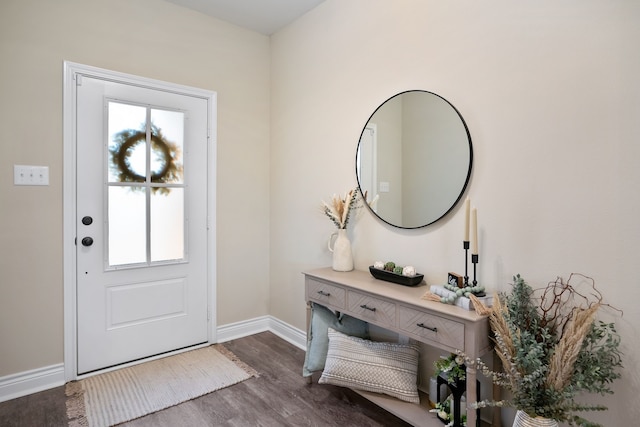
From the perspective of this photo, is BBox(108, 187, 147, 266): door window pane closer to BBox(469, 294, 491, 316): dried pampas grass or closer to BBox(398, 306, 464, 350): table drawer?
BBox(398, 306, 464, 350): table drawer

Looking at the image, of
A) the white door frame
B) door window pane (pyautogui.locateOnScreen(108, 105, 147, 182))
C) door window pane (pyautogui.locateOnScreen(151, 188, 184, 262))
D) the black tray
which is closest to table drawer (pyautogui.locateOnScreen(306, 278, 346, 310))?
the black tray

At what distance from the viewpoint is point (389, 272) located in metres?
2.04

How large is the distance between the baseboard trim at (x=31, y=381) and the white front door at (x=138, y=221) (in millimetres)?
130

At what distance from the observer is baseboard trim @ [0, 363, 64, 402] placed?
7.15 ft

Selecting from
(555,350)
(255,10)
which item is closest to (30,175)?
(255,10)

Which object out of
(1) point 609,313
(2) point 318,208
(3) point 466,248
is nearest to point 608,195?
(1) point 609,313

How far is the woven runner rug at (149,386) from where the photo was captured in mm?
2023

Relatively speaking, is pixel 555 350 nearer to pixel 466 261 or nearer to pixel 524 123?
pixel 466 261

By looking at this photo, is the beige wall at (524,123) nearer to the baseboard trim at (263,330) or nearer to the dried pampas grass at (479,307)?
the dried pampas grass at (479,307)

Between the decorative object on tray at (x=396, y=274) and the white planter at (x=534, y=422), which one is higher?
the decorative object on tray at (x=396, y=274)

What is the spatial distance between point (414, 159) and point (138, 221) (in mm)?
1969

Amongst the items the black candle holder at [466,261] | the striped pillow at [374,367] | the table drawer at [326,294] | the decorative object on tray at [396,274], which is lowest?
Answer: the striped pillow at [374,367]

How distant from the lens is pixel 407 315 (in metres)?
1.74

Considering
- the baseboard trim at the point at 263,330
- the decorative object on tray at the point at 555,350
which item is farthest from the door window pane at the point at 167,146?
the decorative object on tray at the point at 555,350
